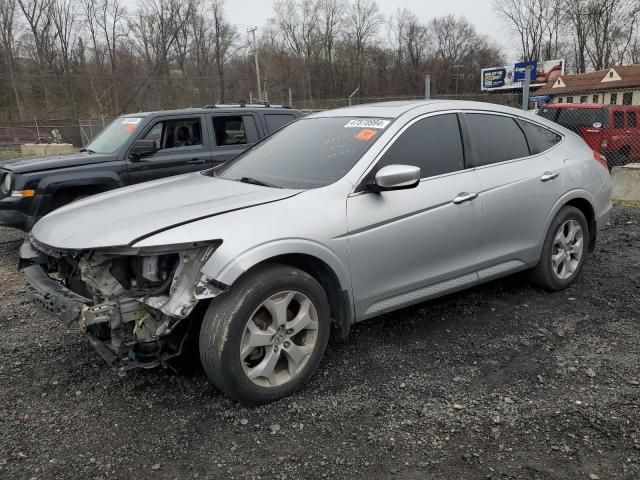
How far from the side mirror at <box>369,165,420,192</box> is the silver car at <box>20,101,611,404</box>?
0.01m

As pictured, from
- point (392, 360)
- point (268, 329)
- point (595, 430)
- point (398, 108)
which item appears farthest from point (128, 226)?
point (595, 430)

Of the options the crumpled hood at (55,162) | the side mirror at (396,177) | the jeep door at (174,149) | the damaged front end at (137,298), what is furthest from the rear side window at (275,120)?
the damaged front end at (137,298)

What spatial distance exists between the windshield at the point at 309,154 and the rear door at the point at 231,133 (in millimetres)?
3207

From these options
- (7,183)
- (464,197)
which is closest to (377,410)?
(464,197)

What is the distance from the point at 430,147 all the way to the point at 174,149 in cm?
442

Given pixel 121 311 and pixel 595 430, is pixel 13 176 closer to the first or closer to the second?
pixel 121 311

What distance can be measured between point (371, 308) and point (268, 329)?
76 cm

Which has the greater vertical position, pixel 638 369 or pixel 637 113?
pixel 637 113

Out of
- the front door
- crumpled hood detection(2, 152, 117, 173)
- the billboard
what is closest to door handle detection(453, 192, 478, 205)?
the front door

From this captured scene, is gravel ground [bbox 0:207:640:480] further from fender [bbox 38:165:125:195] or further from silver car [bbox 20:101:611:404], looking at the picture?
fender [bbox 38:165:125:195]

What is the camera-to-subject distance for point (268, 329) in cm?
294

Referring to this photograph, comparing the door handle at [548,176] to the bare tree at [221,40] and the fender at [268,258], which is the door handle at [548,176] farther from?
the bare tree at [221,40]

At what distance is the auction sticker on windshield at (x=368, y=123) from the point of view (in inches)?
144

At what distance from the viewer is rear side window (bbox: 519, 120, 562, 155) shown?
4.43 meters
